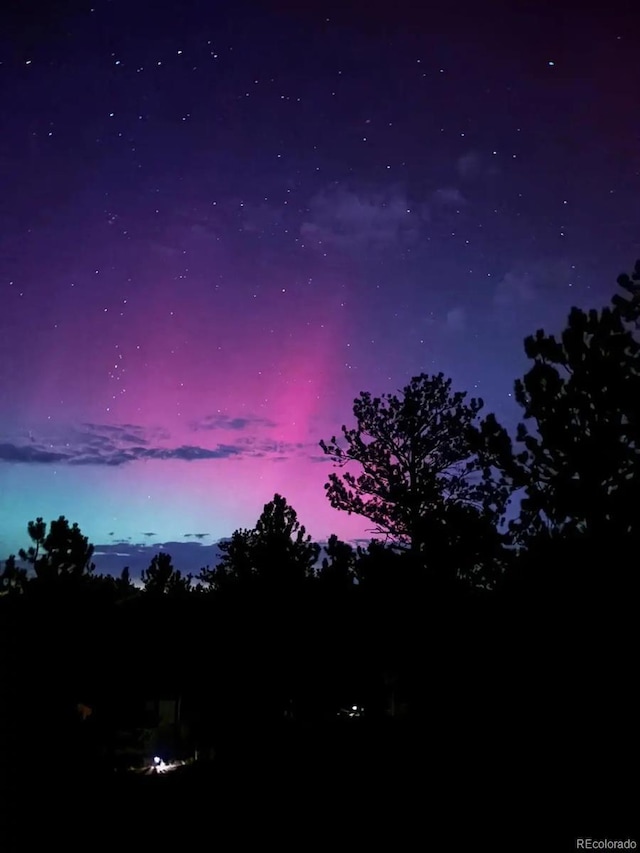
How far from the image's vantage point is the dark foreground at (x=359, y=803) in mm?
5602

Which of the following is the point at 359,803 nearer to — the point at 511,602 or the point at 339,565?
the point at 511,602

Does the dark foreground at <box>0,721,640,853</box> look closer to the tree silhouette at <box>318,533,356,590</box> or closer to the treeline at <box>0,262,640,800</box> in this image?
the treeline at <box>0,262,640,800</box>

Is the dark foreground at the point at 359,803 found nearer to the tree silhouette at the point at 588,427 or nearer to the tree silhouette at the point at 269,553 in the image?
the tree silhouette at the point at 588,427

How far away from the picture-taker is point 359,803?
650cm

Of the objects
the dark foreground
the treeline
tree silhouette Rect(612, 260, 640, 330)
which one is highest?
tree silhouette Rect(612, 260, 640, 330)

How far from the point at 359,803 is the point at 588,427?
22.2 feet

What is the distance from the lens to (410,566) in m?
15.1

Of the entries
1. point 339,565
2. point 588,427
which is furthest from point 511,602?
point 339,565

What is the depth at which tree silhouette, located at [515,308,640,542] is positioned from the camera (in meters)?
9.63

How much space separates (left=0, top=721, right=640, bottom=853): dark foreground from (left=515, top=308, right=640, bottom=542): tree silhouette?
12.2ft

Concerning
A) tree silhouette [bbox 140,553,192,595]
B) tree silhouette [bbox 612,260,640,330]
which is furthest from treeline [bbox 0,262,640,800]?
tree silhouette [bbox 140,553,192,595]

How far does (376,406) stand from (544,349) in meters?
9.86

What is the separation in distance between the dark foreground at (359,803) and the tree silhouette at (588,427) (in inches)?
147

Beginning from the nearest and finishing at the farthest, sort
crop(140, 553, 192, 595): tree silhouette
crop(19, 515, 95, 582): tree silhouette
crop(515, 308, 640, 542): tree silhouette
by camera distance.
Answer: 1. crop(515, 308, 640, 542): tree silhouette
2. crop(19, 515, 95, 582): tree silhouette
3. crop(140, 553, 192, 595): tree silhouette
